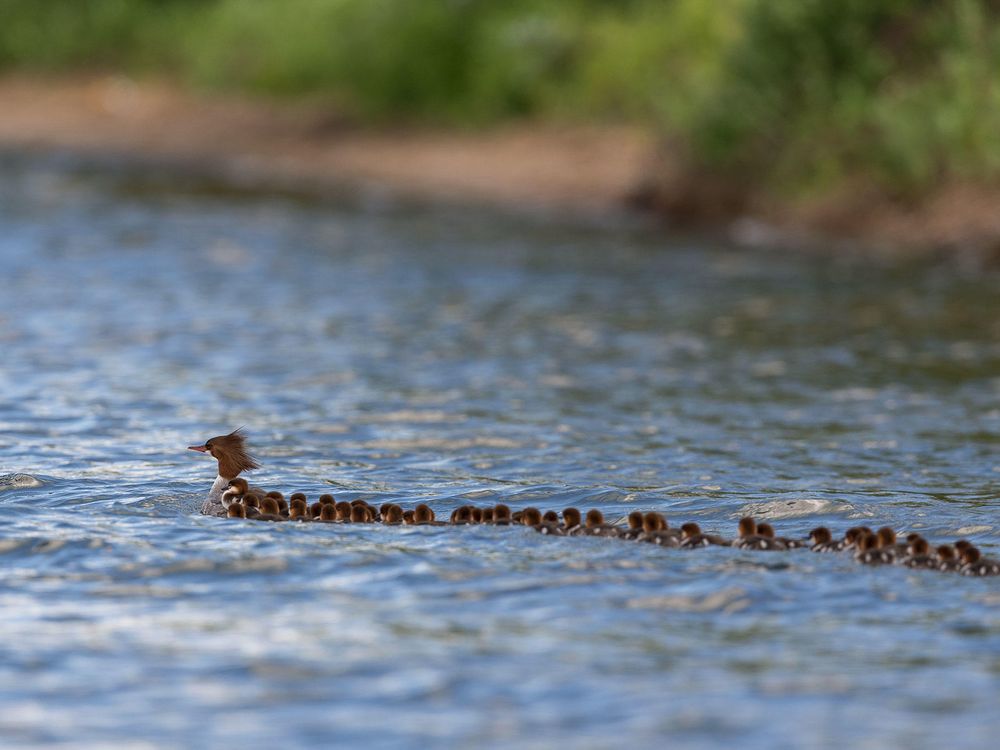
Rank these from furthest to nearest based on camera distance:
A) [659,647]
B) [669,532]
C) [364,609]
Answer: [669,532], [364,609], [659,647]

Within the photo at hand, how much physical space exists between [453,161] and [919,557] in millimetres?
26155

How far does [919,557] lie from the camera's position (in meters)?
11.4

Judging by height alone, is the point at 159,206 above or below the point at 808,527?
above

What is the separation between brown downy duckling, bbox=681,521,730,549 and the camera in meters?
11.9

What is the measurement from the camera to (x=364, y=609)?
1067cm

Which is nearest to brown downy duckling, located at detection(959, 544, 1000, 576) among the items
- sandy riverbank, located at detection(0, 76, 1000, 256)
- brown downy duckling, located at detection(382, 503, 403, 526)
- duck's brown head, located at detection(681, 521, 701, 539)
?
duck's brown head, located at detection(681, 521, 701, 539)

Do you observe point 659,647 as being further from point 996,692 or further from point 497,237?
point 497,237

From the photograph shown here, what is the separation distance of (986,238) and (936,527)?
15.0m

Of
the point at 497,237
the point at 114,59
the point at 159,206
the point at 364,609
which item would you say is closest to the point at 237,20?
the point at 114,59

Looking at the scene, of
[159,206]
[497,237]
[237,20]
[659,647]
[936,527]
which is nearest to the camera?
[659,647]

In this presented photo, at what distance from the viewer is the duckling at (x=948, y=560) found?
36.9 ft

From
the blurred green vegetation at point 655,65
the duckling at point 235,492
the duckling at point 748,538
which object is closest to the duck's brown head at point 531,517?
the duckling at point 748,538

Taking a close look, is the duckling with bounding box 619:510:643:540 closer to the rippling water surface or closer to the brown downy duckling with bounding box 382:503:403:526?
the rippling water surface

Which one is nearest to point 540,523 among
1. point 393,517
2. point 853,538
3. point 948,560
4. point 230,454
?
point 393,517
